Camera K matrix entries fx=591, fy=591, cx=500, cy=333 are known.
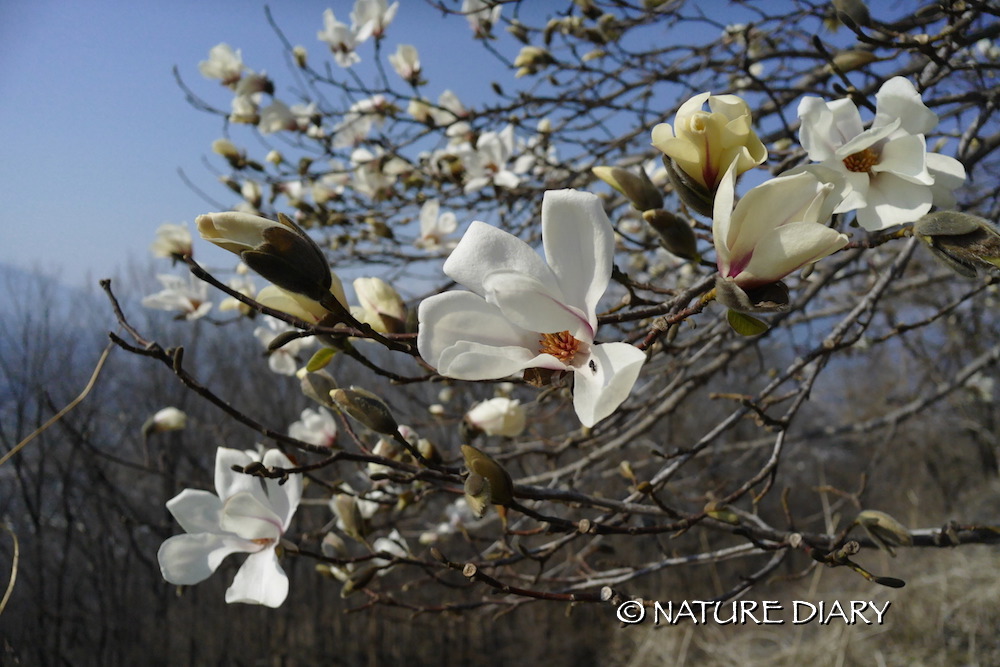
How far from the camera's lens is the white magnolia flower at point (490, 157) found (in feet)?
5.27

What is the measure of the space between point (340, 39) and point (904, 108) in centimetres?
185

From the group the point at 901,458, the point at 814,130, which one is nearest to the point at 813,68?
the point at 814,130

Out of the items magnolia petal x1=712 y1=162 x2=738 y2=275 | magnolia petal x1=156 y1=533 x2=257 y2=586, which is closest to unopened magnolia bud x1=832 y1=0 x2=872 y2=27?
magnolia petal x1=712 y1=162 x2=738 y2=275

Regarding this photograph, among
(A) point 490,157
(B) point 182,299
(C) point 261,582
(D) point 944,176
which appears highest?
(A) point 490,157

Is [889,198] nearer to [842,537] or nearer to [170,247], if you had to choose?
[842,537]

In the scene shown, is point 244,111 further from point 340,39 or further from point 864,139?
point 864,139

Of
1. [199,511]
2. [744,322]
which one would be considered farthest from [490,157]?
[744,322]

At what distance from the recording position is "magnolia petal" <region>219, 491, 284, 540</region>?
0.68m

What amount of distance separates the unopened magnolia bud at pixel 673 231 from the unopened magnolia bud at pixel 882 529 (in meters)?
0.43

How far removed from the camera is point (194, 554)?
696 mm

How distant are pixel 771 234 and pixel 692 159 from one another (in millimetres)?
115

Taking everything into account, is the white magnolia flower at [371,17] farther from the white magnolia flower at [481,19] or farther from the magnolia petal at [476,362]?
the magnolia petal at [476,362]

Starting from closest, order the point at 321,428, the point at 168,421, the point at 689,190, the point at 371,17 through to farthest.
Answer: the point at 689,190, the point at 321,428, the point at 168,421, the point at 371,17

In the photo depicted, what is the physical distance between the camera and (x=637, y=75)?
1.96m
